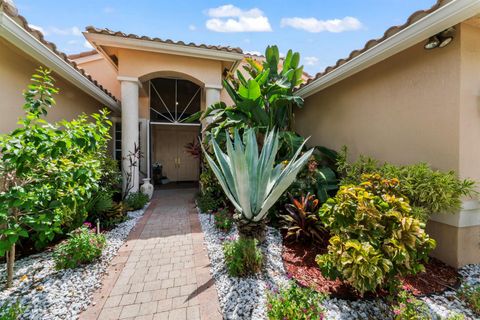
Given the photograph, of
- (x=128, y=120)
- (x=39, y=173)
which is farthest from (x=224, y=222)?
(x=128, y=120)

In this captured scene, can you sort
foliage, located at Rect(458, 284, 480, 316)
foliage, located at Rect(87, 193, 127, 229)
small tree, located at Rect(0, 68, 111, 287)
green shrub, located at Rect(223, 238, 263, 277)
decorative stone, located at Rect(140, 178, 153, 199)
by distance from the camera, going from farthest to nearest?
decorative stone, located at Rect(140, 178, 153, 199) < foliage, located at Rect(87, 193, 127, 229) < green shrub, located at Rect(223, 238, 263, 277) < foliage, located at Rect(458, 284, 480, 316) < small tree, located at Rect(0, 68, 111, 287)

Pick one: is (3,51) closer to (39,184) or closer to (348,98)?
(39,184)

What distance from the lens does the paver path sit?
2475 mm

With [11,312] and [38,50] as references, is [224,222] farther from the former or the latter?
[38,50]

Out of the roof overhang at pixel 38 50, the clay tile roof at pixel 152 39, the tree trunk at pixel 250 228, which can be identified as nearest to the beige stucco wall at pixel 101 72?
the clay tile roof at pixel 152 39

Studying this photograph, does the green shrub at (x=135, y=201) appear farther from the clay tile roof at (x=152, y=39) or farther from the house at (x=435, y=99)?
the house at (x=435, y=99)

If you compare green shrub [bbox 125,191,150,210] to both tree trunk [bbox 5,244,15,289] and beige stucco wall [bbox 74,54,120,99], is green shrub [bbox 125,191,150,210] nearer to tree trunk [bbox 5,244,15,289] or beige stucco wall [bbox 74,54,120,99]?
tree trunk [bbox 5,244,15,289]

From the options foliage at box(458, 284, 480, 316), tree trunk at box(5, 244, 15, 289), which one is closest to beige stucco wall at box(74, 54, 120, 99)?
tree trunk at box(5, 244, 15, 289)

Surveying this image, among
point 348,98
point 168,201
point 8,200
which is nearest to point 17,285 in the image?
point 8,200

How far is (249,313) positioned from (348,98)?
511 centimetres

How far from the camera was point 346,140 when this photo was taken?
548 centimetres

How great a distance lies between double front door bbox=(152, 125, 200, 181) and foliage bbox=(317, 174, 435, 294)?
9.61 metres

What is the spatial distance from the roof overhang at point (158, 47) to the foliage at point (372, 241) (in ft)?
19.2

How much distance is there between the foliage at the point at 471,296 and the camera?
2.51 m
